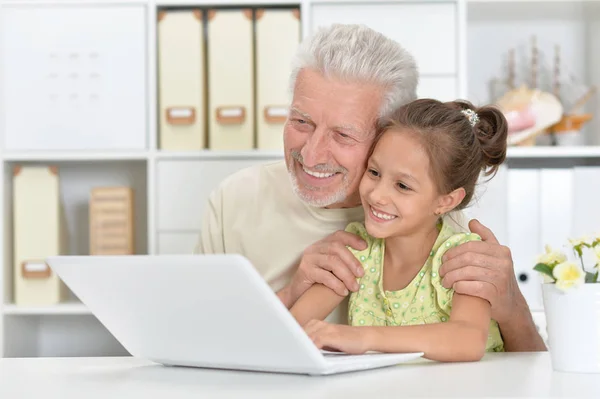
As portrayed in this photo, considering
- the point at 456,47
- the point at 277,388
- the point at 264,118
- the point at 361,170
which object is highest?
the point at 456,47

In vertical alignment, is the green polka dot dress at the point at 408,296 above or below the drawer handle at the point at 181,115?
below

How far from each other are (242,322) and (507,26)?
7.15 ft

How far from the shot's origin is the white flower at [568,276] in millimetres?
1002

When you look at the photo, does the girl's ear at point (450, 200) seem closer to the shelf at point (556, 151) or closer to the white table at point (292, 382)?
the white table at point (292, 382)

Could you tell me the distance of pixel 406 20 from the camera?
2553 millimetres

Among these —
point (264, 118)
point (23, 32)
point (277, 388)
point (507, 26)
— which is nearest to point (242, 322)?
point (277, 388)

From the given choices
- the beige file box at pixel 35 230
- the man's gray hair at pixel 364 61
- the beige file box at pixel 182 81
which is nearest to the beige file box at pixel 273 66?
the beige file box at pixel 182 81

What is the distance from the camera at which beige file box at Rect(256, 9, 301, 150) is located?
252 cm

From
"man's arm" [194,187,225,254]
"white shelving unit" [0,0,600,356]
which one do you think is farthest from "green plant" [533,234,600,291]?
"white shelving unit" [0,0,600,356]

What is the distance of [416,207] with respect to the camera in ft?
4.56

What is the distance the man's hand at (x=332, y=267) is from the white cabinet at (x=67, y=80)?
1.18 m

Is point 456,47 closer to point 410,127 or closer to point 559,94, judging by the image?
point 559,94

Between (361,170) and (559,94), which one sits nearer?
(361,170)

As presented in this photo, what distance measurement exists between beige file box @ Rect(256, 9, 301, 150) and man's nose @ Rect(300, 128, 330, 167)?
102 cm
